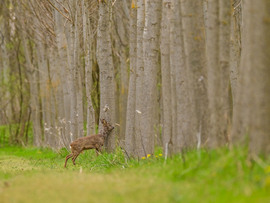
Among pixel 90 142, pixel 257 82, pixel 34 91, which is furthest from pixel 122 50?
pixel 257 82

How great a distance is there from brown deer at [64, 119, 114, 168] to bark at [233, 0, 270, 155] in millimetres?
7791

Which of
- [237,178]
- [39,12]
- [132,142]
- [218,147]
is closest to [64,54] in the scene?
[39,12]

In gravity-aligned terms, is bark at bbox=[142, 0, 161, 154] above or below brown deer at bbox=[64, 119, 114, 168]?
above

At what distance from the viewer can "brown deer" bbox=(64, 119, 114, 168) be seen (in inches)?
589

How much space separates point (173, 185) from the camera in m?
6.98

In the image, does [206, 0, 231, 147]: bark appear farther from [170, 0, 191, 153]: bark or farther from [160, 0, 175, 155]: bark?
[160, 0, 175, 155]: bark

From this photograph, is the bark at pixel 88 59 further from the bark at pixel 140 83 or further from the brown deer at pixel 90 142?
the bark at pixel 140 83

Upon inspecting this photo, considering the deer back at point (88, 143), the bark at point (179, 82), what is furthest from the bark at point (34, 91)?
the bark at point (179, 82)

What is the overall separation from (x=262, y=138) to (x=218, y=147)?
905mm

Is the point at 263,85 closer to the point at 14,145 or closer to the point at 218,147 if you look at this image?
the point at 218,147

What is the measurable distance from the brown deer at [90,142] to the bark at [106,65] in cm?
23

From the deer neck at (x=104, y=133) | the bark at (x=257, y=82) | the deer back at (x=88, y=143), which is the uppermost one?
the bark at (x=257, y=82)

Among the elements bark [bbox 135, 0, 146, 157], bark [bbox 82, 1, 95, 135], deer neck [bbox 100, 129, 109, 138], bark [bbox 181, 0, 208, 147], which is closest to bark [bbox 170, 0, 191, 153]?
bark [bbox 181, 0, 208, 147]

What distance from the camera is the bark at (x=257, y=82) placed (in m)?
7.34
